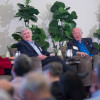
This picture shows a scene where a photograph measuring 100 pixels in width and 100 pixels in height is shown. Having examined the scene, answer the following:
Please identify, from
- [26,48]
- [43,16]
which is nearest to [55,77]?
[26,48]

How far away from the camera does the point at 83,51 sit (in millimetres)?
5422

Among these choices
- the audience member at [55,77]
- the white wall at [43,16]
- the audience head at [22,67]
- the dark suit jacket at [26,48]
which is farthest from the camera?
the white wall at [43,16]

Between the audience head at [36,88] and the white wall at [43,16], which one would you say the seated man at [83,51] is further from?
the audience head at [36,88]

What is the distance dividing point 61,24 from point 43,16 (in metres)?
0.56

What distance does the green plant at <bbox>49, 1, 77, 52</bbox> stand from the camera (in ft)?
21.1

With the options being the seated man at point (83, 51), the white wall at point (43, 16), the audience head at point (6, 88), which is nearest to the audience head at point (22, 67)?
the audience head at point (6, 88)

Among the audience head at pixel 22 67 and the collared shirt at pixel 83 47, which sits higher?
the collared shirt at pixel 83 47

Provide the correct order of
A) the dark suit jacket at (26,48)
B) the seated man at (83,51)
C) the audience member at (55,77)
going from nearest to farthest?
the audience member at (55,77) → the dark suit jacket at (26,48) → the seated man at (83,51)

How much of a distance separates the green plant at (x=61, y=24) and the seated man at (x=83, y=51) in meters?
0.90

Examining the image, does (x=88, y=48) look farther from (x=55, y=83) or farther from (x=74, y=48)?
(x=55, y=83)

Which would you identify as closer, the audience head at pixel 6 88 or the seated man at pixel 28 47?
the audience head at pixel 6 88

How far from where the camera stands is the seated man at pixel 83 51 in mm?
4875

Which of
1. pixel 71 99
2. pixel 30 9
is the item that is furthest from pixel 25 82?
pixel 30 9

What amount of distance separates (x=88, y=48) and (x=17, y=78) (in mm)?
3780
